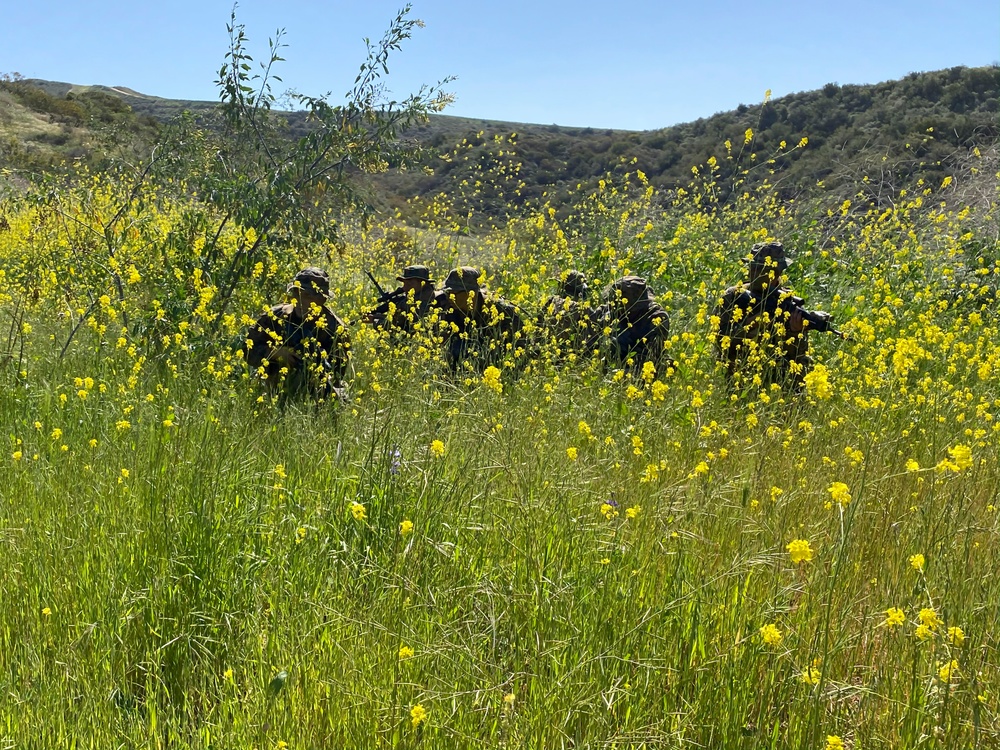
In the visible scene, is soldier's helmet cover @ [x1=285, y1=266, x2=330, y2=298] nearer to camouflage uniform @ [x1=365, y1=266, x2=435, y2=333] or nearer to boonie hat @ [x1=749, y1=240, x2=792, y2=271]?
camouflage uniform @ [x1=365, y1=266, x2=435, y2=333]

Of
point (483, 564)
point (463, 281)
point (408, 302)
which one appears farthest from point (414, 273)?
point (483, 564)

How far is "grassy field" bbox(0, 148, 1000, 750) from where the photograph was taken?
1.72 meters

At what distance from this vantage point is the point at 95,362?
14.8 feet

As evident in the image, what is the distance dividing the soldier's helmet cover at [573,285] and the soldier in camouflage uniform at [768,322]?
121cm

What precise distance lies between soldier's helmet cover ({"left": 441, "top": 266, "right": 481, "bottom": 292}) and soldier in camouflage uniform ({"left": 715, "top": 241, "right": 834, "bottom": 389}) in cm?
176

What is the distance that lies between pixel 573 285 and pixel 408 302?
4.93 ft

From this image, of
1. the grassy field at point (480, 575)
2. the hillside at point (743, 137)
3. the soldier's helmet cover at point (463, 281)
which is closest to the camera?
the grassy field at point (480, 575)

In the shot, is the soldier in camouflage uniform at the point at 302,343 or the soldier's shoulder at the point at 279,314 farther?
the soldier's shoulder at the point at 279,314

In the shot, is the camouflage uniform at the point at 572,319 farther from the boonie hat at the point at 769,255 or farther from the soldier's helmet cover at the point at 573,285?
the boonie hat at the point at 769,255

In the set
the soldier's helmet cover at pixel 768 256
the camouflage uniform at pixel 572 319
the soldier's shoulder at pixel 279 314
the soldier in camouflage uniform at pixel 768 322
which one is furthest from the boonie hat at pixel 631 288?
the soldier's shoulder at pixel 279 314

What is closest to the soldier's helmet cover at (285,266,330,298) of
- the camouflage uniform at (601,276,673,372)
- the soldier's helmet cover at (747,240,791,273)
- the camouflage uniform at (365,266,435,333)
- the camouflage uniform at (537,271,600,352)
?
the camouflage uniform at (365,266,435,333)

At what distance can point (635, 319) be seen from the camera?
222 inches


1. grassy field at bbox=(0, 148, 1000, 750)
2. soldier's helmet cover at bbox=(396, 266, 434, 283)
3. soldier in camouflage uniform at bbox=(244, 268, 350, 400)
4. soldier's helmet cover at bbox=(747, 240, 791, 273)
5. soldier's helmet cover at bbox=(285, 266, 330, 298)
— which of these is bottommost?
grassy field at bbox=(0, 148, 1000, 750)

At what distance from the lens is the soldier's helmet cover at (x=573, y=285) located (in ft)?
20.4
